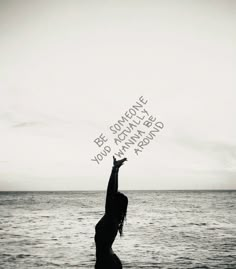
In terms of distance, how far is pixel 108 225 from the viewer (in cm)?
333

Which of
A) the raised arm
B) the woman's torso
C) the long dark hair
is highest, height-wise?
the raised arm

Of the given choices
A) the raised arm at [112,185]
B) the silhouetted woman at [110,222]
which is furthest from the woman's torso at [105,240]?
the raised arm at [112,185]

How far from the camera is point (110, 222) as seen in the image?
3.33 metres

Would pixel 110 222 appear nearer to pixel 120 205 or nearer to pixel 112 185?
pixel 120 205

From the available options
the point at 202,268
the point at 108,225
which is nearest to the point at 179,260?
the point at 202,268

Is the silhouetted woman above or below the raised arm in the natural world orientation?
below

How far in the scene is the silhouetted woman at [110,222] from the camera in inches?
129

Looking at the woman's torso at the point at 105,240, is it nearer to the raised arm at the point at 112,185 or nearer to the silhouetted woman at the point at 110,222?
the silhouetted woman at the point at 110,222

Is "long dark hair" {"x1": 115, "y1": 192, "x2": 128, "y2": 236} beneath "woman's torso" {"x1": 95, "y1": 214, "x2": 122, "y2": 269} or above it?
above

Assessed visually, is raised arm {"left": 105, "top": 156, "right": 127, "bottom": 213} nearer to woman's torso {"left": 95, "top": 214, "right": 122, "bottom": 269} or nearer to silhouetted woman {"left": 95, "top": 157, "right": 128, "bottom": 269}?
silhouetted woman {"left": 95, "top": 157, "right": 128, "bottom": 269}

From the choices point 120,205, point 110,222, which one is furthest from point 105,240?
point 120,205

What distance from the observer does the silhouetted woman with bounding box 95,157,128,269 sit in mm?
3271

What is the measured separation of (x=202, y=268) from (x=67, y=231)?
13619 mm

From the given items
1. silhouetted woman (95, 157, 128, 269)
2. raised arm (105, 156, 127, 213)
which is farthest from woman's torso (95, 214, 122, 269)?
raised arm (105, 156, 127, 213)
